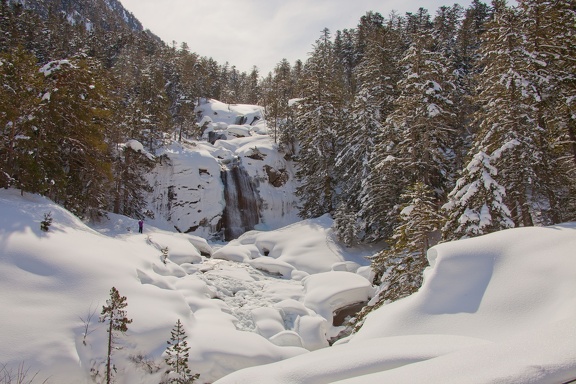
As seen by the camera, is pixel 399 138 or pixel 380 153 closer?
pixel 399 138

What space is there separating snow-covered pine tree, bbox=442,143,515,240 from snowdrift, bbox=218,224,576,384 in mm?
2646

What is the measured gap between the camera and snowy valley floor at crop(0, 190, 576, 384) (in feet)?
15.6

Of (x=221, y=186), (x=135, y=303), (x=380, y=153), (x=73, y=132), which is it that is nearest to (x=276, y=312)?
(x=135, y=303)

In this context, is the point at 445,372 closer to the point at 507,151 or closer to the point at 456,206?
the point at 456,206

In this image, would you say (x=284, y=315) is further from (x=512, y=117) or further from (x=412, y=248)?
(x=512, y=117)

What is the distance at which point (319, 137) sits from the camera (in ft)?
100

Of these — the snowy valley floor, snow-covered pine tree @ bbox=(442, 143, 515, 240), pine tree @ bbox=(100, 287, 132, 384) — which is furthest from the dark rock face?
pine tree @ bbox=(100, 287, 132, 384)

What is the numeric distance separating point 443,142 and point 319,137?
38.5ft

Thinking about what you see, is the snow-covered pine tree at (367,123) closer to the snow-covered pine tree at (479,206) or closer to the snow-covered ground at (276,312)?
the snow-covered ground at (276,312)

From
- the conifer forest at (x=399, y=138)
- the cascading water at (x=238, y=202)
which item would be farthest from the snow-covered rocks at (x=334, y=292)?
the cascading water at (x=238, y=202)

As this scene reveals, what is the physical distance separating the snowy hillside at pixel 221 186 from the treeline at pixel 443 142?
193 inches

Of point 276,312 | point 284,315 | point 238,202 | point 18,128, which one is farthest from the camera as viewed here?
point 238,202

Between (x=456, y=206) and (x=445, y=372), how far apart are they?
410 inches

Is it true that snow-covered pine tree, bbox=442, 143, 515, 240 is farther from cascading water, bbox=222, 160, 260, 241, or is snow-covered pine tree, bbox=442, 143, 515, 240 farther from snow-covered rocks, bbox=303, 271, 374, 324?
cascading water, bbox=222, 160, 260, 241
